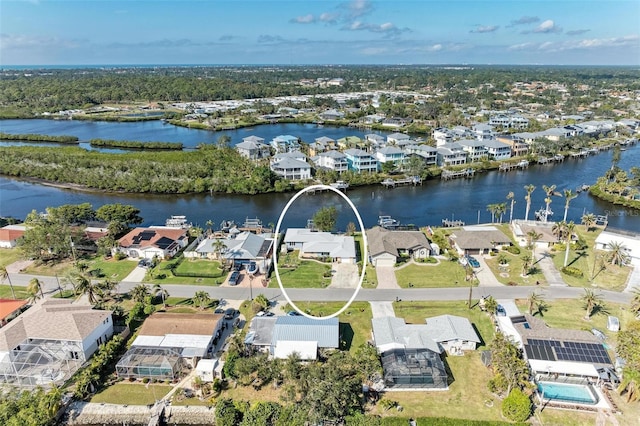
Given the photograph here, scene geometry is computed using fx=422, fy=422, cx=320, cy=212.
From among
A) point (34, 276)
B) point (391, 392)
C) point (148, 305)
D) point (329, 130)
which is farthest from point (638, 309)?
point (329, 130)

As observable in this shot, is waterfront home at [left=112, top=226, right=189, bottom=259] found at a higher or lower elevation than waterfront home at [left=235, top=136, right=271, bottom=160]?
lower

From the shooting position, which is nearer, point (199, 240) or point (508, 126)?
point (199, 240)

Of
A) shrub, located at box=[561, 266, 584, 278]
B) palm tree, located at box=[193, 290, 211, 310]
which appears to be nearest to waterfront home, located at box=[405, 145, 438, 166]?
shrub, located at box=[561, 266, 584, 278]

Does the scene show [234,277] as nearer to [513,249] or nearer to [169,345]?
[169,345]

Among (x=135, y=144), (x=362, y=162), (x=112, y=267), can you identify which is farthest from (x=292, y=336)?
(x=135, y=144)

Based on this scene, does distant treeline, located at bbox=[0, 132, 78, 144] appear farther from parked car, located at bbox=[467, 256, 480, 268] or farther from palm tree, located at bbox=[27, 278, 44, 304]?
parked car, located at bbox=[467, 256, 480, 268]

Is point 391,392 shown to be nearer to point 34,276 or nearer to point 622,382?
point 622,382
